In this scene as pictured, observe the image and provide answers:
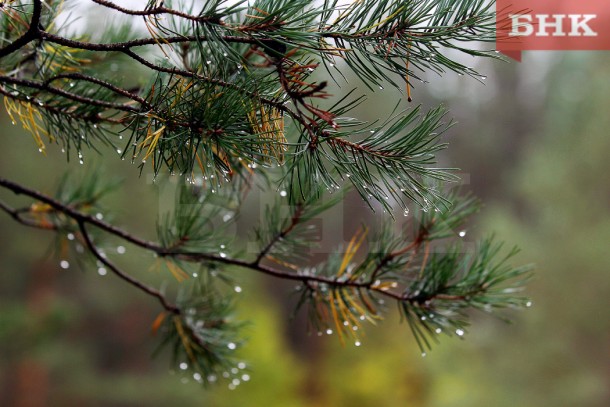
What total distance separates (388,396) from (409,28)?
3764mm

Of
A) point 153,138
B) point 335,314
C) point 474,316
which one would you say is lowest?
point 474,316

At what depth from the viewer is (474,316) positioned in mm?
3816

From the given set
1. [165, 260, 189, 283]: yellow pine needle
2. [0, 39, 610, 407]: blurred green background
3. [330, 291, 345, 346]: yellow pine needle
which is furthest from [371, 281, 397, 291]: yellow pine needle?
[0, 39, 610, 407]: blurred green background

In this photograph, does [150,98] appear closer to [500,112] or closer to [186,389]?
[186,389]

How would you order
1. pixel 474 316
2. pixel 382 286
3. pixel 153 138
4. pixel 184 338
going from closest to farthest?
pixel 153 138 < pixel 382 286 < pixel 184 338 < pixel 474 316

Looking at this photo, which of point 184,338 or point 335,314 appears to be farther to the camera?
point 184,338

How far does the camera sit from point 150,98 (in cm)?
50

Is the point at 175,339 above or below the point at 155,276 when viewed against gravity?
above

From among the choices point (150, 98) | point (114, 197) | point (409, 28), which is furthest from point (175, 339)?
point (114, 197)

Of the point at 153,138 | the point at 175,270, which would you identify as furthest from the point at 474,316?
the point at 153,138

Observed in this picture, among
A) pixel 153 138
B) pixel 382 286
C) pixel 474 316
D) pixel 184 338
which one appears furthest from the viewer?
Result: pixel 474 316

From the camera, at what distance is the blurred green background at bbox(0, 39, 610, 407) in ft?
10.3

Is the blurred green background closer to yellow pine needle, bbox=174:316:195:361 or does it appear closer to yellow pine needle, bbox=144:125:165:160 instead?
yellow pine needle, bbox=174:316:195:361

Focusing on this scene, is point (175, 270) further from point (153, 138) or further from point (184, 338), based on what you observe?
point (153, 138)
